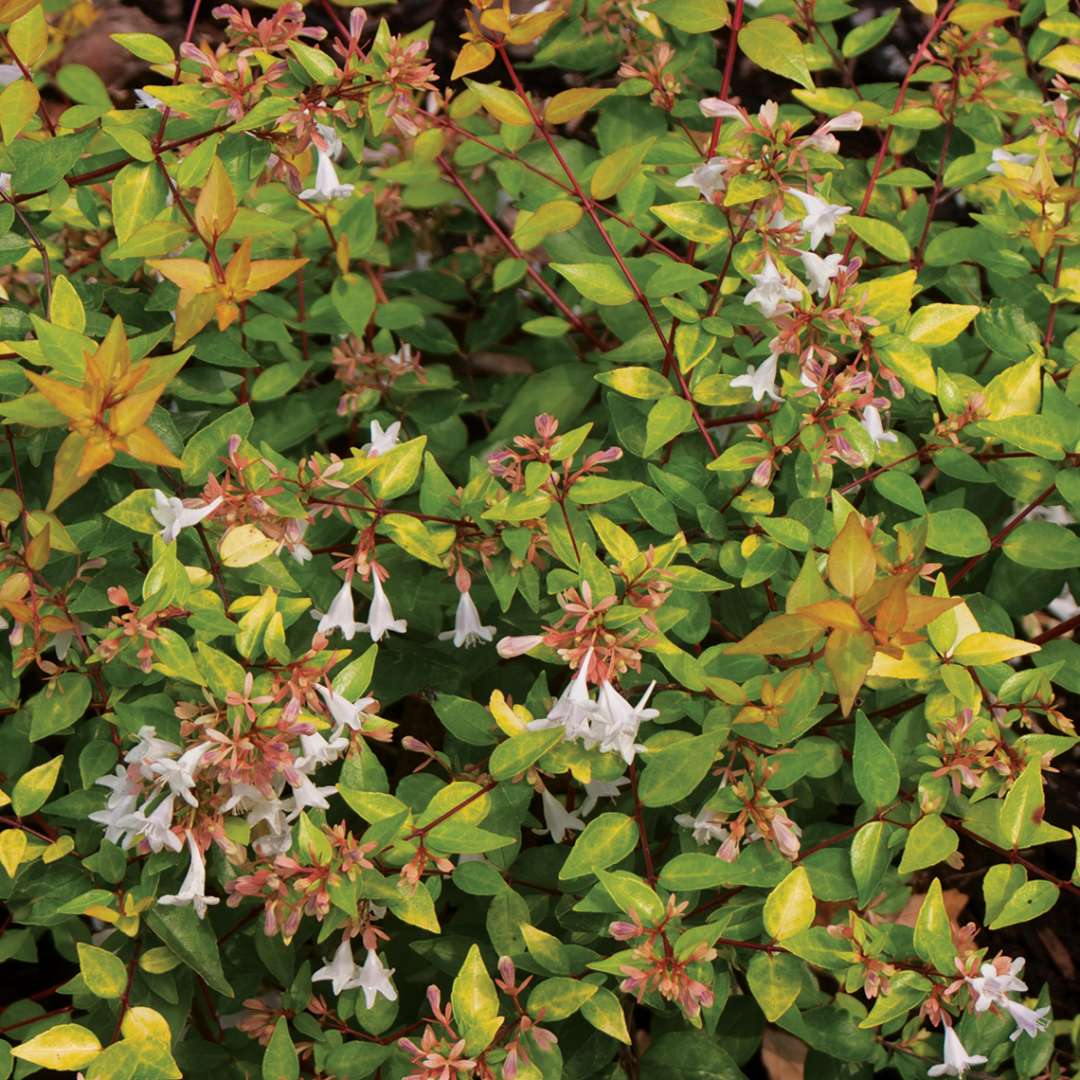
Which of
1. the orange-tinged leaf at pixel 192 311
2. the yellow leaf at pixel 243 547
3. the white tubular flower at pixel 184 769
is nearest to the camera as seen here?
the white tubular flower at pixel 184 769

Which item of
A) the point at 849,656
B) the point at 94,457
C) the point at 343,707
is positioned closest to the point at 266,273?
the point at 94,457

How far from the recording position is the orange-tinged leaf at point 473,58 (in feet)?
5.90

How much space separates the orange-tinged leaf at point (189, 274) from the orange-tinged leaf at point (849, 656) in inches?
37.8

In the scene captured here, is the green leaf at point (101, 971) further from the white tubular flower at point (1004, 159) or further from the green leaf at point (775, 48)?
the white tubular flower at point (1004, 159)

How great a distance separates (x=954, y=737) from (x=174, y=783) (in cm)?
101

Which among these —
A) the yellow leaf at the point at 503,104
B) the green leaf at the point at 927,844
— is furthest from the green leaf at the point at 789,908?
the yellow leaf at the point at 503,104

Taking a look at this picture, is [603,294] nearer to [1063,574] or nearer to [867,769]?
[867,769]

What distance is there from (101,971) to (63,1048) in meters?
0.12

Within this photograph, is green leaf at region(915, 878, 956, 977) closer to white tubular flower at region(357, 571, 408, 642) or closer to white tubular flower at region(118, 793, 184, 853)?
white tubular flower at region(357, 571, 408, 642)

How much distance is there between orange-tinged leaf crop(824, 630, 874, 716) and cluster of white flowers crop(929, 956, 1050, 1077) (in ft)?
1.42

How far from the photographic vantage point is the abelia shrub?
1553 millimetres

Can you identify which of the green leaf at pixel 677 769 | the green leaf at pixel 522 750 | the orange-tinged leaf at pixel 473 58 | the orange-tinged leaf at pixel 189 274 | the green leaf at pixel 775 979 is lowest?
the green leaf at pixel 775 979

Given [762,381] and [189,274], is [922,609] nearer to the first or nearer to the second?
[762,381]

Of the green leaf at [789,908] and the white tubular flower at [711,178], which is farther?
the white tubular flower at [711,178]
